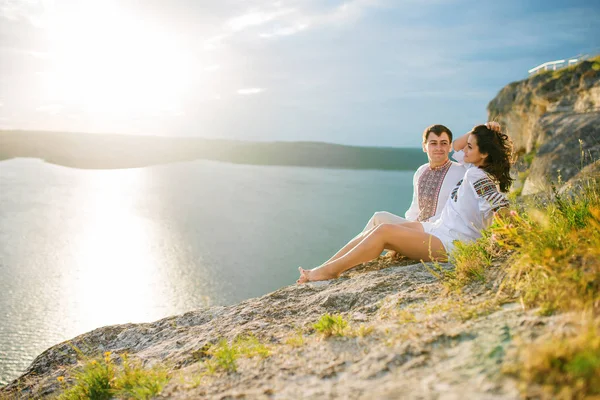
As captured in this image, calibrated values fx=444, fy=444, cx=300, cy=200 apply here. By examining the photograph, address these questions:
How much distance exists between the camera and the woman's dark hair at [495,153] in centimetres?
391

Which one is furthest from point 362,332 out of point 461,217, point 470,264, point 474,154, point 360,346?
point 474,154

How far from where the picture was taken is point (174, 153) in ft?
299

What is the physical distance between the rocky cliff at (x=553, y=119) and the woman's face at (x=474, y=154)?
1897mm

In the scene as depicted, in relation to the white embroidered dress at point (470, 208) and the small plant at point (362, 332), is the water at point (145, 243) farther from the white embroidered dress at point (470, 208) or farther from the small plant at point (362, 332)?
the white embroidered dress at point (470, 208)

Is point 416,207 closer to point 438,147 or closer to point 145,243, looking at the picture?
point 438,147

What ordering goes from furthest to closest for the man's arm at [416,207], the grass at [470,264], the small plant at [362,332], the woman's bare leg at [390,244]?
the man's arm at [416,207]
the woman's bare leg at [390,244]
the grass at [470,264]
the small plant at [362,332]

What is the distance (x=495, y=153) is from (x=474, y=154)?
174 mm

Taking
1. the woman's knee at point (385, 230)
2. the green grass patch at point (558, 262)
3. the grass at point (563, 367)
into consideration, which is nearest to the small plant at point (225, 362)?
the grass at point (563, 367)

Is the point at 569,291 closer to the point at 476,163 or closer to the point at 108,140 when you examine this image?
the point at 476,163

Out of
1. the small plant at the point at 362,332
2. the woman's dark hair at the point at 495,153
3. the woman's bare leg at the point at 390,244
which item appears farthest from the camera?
the woman's bare leg at the point at 390,244

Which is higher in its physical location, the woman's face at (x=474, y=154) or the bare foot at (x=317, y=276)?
the woman's face at (x=474, y=154)

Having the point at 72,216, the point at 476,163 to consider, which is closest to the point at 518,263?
the point at 476,163

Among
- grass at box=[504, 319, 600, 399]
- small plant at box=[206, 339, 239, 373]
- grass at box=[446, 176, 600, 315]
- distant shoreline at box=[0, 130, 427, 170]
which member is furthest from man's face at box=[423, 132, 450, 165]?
distant shoreline at box=[0, 130, 427, 170]

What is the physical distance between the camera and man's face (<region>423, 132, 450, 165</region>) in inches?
188
